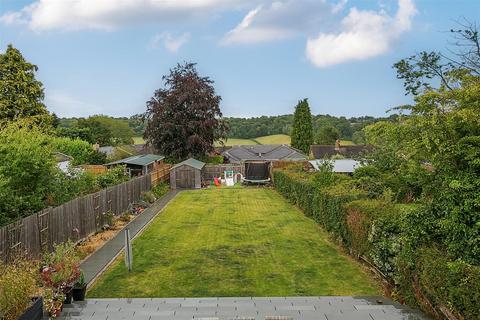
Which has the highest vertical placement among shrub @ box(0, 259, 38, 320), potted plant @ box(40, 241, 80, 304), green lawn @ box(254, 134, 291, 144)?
shrub @ box(0, 259, 38, 320)

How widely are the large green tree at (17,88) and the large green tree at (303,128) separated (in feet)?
145

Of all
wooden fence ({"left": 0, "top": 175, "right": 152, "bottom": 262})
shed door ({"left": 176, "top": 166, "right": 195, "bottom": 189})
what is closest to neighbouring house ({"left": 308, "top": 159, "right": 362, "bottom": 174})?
shed door ({"left": 176, "top": 166, "right": 195, "bottom": 189})

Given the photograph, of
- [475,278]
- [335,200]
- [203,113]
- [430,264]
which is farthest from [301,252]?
[203,113]

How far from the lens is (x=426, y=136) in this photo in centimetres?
921

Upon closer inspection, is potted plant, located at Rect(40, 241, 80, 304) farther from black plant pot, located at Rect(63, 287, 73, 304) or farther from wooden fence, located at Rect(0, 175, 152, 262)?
wooden fence, located at Rect(0, 175, 152, 262)

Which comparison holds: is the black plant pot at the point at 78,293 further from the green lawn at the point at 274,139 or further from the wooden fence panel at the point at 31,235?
the green lawn at the point at 274,139

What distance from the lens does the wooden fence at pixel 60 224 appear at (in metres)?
10.3

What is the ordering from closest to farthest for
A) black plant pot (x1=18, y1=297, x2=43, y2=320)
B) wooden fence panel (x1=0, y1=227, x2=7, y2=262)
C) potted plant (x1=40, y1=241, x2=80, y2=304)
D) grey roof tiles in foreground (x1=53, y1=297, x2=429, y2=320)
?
black plant pot (x1=18, y1=297, x2=43, y2=320) → grey roof tiles in foreground (x1=53, y1=297, x2=429, y2=320) → potted plant (x1=40, y1=241, x2=80, y2=304) → wooden fence panel (x1=0, y1=227, x2=7, y2=262)

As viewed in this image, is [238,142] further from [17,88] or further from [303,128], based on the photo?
[17,88]

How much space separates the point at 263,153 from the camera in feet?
203

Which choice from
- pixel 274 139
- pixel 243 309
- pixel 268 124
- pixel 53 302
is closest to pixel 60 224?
pixel 53 302

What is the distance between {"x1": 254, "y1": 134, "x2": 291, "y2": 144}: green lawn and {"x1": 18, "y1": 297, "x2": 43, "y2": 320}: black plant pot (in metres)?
96.6

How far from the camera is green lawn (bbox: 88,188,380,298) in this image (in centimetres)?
1059

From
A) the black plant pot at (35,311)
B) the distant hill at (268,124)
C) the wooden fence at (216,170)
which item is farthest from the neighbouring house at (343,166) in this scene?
the distant hill at (268,124)
